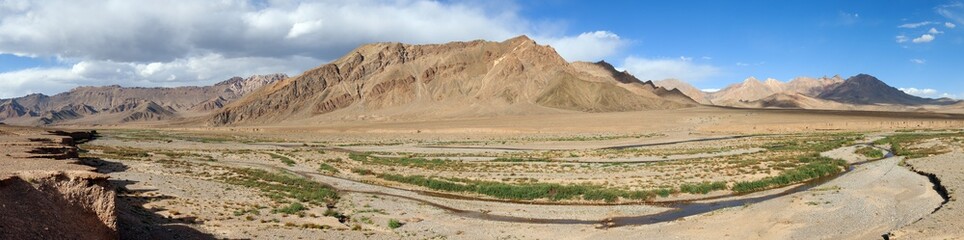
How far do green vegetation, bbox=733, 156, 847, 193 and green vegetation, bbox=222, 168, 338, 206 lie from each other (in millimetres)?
21966

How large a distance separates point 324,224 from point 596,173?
22971 millimetres

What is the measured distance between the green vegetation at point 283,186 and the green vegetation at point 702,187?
18216 mm

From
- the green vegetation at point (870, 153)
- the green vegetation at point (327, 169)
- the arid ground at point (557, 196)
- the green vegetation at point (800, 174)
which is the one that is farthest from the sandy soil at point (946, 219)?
the green vegetation at point (327, 169)

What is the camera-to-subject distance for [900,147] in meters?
57.2

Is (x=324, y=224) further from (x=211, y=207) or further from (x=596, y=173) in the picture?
(x=596, y=173)

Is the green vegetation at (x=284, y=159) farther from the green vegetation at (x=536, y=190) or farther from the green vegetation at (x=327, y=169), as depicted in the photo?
the green vegetation at (x=536, y=190)

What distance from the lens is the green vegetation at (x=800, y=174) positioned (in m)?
34.4

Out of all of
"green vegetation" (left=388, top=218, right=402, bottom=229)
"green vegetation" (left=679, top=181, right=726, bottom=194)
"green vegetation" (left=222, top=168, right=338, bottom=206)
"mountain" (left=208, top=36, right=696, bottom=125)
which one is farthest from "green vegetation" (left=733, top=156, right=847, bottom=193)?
"mountain" (left=208, top=36, right=696, bottom=125)

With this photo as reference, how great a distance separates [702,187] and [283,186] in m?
22.7

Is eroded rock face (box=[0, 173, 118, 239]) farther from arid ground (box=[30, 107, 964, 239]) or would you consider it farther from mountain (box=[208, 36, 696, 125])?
mountain (box=[208, 36, 696, 125])

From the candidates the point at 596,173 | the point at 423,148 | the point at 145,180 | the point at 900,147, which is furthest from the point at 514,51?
the point at 145,180

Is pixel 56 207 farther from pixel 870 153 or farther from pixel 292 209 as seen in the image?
pixel 870 153

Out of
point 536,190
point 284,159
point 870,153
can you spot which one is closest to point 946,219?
point 536,190

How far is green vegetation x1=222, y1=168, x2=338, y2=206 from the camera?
Answer: 2959 centimetres
